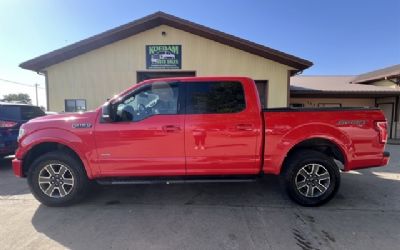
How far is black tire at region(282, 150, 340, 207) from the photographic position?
397 centimetres

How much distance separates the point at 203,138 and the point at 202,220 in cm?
124

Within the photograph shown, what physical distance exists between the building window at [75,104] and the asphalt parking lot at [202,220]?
602cm

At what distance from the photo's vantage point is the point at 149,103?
13.2 ft

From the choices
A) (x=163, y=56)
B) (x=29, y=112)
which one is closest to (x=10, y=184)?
(x=29, y=112)

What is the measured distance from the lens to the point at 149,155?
12.9 ft

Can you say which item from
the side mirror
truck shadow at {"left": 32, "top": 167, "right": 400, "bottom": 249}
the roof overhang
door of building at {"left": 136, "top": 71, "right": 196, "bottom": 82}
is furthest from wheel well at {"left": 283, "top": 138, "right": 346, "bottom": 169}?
the roof overhang

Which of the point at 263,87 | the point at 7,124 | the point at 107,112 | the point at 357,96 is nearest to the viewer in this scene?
the point at 107,112

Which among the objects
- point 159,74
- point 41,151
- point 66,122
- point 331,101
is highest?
point 159,74

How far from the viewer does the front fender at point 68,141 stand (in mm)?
3891

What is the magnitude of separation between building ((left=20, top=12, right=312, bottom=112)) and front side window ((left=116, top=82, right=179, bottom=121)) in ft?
21.0

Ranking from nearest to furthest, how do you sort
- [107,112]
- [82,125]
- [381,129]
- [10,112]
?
[107,112], [82,125], [381,129], [10,112]

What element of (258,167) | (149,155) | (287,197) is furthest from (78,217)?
(287,197)

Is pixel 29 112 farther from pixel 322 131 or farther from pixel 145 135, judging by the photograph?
pixel 322 131

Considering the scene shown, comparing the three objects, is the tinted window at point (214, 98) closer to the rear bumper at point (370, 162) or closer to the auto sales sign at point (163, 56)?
the rear bumper at point (370, 162)
